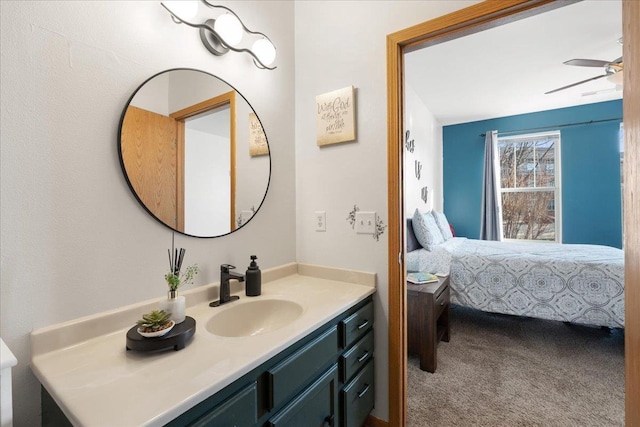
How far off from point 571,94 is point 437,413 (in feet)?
14.4

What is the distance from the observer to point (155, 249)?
108cm

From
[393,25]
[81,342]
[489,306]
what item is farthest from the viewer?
[489,306]

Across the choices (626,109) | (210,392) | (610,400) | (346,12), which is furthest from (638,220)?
(610,400)

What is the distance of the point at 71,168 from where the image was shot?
87 centimetres

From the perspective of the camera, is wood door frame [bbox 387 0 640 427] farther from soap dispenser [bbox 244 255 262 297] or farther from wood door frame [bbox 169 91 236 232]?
wood door frame [bbox 169 91 236 232]

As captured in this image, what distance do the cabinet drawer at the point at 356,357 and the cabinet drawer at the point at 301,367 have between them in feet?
0.33

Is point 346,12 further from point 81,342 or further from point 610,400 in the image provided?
point 610,400

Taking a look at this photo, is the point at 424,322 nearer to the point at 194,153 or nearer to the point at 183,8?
the point at 194,153

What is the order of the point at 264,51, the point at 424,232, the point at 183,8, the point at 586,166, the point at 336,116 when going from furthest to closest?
the point at 586,166
the point at 424,232
the point at 336,116
the point at 264,51
the point at 183,8

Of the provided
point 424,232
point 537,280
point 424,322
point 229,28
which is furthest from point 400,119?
point 537,280

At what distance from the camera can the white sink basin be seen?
1169 millimetres

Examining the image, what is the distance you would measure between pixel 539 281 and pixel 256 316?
2.53 m

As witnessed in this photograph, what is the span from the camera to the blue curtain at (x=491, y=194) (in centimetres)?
470

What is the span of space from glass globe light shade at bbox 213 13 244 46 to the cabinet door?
1.45 m
